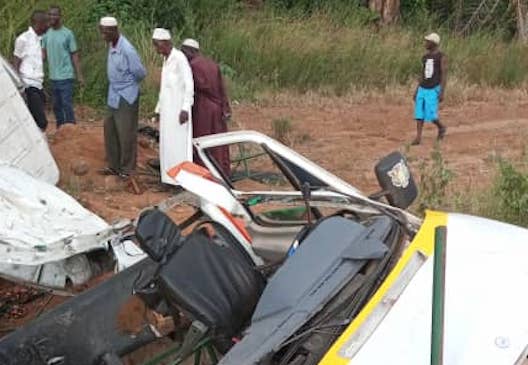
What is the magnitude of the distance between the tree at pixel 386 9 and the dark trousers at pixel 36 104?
10.7 metres

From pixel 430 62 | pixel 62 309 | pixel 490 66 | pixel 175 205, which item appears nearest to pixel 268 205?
pixel 175 205

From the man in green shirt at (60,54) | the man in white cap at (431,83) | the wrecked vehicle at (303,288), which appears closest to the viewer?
the wrecked vehicle at (303,288)

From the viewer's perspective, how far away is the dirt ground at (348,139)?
9.83 metres

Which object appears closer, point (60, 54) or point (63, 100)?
point (60, 54)

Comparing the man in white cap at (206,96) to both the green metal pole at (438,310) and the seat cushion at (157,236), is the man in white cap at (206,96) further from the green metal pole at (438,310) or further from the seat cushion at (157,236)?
the green metal pole at (438,310)

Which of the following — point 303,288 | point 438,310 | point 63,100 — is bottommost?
point 63,100

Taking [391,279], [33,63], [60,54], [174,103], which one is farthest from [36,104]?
[391,279]

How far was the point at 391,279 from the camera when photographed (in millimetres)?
3461

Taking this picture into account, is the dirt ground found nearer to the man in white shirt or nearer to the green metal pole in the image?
the man in white shirt

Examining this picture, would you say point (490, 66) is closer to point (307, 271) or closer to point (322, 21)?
point (322, 21)

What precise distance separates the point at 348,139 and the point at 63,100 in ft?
11.9

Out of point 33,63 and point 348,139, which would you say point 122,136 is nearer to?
point 33,63

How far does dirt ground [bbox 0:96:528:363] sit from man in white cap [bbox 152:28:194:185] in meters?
0.51

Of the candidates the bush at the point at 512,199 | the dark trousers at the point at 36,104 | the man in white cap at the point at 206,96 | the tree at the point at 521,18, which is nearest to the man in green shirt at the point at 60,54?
the dark trousers at the point at 36,104
